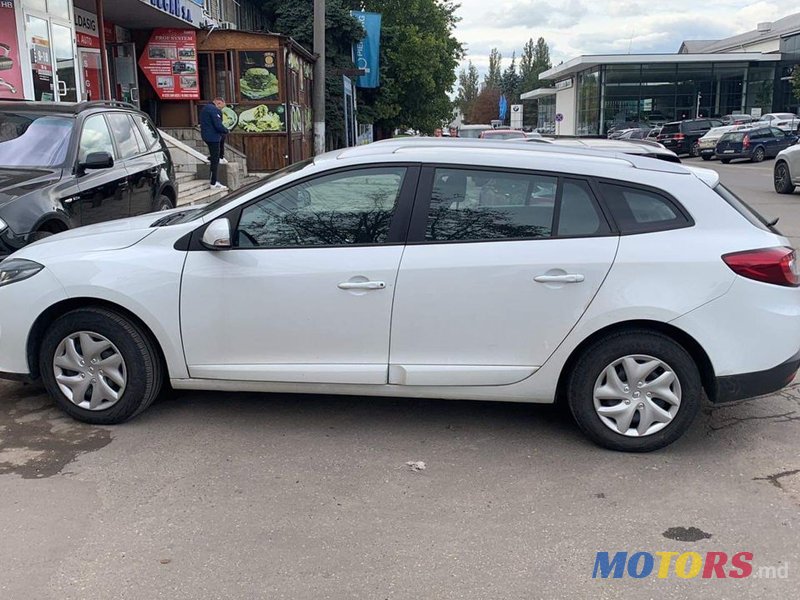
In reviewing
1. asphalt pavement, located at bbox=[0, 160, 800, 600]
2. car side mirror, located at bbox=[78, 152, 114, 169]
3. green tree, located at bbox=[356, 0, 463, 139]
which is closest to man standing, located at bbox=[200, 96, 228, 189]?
car side mirror, located at bbox=[78, 152, 114, 169]

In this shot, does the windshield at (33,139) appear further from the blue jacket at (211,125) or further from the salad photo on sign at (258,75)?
the salad photo on sign at (258,75)

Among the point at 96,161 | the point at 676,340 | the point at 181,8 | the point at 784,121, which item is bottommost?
the point at 676,340

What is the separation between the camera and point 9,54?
12.0m

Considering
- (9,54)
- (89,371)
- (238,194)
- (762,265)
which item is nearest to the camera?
(762,265)

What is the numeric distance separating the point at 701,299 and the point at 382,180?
6.05 feet

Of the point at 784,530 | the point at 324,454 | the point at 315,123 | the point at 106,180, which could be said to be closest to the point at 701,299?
the point at 784,530

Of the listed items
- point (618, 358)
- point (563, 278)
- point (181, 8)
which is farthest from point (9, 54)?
point (618, 358)

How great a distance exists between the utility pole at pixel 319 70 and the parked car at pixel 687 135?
86.5ft

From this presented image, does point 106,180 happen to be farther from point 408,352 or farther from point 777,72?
point 777,72

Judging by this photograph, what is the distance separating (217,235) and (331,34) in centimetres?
2715

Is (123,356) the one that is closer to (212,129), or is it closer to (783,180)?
(212,129)

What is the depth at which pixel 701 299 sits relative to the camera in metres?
3.88

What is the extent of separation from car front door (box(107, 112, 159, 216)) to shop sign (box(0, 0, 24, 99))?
506 centimetres

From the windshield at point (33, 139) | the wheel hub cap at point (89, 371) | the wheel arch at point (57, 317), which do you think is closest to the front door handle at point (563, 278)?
the wheel arch at point (57, 317)
